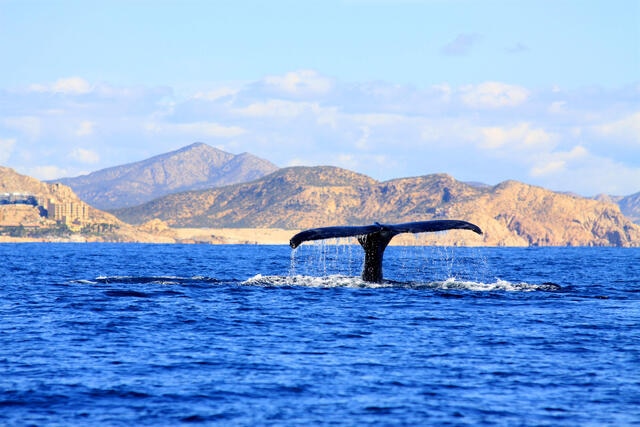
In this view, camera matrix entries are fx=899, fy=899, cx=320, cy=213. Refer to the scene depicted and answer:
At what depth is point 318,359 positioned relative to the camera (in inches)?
735

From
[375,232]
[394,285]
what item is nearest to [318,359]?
[375,232]

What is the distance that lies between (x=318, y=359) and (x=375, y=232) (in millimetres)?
13407

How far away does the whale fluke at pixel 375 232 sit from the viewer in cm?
2823

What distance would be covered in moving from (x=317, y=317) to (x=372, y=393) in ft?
32.2

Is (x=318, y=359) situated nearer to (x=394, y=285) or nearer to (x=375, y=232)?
(x=375, y=232)

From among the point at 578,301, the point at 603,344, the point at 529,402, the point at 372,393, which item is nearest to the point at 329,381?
the point at 372,393

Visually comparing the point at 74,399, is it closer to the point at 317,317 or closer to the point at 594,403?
the point at 594,403

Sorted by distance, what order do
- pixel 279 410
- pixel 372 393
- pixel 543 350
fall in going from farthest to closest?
1. pixel 543 350
2. pixel 372 393
3. pixel 279 410

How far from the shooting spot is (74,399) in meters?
15.1

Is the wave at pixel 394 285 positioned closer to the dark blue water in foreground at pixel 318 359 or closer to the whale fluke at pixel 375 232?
the whale fluke at pixel 375 232

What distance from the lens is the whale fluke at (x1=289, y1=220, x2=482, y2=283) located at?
28234mm

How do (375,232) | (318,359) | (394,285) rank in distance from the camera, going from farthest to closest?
(394,285) → (375,232) → (318,359)

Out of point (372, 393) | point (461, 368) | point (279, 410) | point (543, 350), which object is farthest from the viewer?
A: point (543, 350)

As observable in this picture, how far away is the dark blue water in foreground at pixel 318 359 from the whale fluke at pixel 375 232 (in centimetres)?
202
